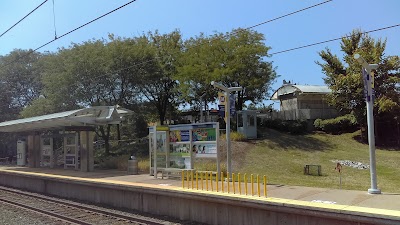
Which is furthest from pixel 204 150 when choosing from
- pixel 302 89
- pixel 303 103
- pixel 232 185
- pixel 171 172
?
pixel 302 89

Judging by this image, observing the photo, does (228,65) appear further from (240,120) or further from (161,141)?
(161,141)

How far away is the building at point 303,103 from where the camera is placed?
41375mm

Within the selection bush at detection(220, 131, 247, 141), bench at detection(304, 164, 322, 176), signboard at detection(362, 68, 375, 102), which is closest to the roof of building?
bush at detection(220, 131, 247, 141)

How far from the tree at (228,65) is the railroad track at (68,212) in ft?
64.7

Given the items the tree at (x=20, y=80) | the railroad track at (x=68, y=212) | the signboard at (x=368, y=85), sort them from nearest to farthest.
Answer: the signboard at (x=368, y=85) → the railroad track at (x=68, y=212) → the tree at (x=20, y=80)

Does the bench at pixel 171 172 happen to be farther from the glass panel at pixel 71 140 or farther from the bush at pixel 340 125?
the bush at pixel 340 125

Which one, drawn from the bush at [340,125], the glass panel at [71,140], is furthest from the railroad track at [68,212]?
the bush at [340,125]

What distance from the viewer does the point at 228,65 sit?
3541 centimetres

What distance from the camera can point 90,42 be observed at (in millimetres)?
37781

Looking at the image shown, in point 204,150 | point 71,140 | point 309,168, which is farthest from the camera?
point 71,140

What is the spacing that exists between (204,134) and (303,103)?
1255 inches

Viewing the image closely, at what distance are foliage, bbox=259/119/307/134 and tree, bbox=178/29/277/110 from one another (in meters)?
3.54

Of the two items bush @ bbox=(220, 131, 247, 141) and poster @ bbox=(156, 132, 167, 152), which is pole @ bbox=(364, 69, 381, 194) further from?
bush @ bbox=(220, 131, 247, 141)

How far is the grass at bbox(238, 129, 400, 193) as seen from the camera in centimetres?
2144
